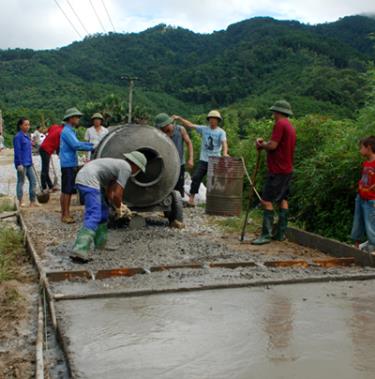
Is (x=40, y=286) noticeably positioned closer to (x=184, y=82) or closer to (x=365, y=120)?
(x=365, y=120)

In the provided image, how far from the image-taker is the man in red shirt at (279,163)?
24.9 ft

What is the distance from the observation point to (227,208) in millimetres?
10445

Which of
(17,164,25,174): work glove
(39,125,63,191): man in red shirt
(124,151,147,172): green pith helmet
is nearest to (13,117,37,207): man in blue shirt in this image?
(17,164,25,174): work glove

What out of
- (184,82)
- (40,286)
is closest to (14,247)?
(40,286)

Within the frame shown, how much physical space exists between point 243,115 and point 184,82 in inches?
1377

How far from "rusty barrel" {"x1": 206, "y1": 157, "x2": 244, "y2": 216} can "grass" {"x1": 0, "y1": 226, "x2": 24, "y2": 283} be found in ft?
12.4

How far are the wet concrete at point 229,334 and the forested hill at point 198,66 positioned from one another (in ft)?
97.6

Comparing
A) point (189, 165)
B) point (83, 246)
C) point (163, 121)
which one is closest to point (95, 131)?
point (163, 121)

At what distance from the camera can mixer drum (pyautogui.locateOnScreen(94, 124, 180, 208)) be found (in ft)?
27.8

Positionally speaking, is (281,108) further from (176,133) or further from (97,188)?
(176,133)

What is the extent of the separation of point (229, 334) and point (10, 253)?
378 centimetres

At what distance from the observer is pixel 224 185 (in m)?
10.4

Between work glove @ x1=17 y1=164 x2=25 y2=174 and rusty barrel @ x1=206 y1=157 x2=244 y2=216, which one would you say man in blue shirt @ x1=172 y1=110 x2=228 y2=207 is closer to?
rusty barrel @ x1=206 y1=157 x2=244 y2=216

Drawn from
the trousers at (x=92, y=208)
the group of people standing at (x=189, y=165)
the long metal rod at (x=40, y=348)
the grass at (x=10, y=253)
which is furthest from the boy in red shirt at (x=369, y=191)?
the grass at (x=10, y=253)
